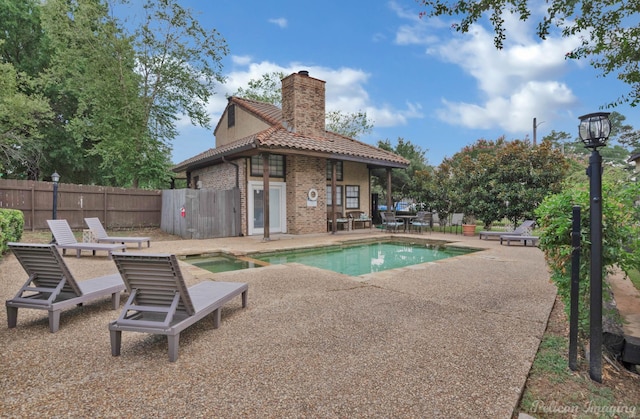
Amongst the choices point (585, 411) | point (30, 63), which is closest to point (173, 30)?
point (30, 63)

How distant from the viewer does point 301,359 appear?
2.91 metres

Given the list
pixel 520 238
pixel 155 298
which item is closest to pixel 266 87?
pixel 520 238

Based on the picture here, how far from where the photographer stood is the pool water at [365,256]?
8.29 metres

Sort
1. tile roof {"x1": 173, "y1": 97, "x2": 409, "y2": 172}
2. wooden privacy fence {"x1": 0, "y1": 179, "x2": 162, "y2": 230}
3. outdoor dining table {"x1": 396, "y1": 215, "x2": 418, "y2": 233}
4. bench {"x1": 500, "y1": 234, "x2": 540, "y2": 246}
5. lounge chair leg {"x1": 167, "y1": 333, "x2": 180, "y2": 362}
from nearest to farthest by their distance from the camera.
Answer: lounge chair leg {"x1": 167, "y1": 333, "x2": 180, "y2": 362} < bench {"x1": 500, "y1": 234, "x2": 540, "y2": 246} < tile roof {"x1": 173, "y1": 97, "x2": 409, "y2": 172} < wooden privacy fence {"x1": 0, "y1": 179, "x2": 162, "y2": 230} < outdoor dining table {"x1": 396, "y1": 215, "x2": 418, "y2": 233}

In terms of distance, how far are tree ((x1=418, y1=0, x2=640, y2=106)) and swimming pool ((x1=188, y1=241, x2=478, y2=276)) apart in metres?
5.24

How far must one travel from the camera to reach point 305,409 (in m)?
2.21

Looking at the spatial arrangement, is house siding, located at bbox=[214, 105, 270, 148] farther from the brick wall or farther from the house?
the brick wall

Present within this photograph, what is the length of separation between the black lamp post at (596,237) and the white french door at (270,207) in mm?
11912

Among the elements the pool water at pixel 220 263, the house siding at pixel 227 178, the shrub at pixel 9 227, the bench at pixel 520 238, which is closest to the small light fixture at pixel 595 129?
the pool water at pixel 220 263

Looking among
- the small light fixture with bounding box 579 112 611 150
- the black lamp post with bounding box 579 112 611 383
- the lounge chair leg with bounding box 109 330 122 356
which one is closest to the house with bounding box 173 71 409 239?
the lounge chair leg with bounding box 109 330 122 356

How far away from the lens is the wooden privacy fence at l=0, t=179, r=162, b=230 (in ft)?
41.2

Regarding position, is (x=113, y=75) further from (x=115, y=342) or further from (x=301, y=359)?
(x=301, y=359)

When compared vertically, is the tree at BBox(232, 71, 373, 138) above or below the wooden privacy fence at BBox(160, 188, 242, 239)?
above

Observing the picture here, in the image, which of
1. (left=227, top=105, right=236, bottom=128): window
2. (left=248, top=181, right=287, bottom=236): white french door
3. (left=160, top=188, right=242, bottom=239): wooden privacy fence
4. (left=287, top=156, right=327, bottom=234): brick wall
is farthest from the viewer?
(left=227, top=105, right=236, bottom=128): window
